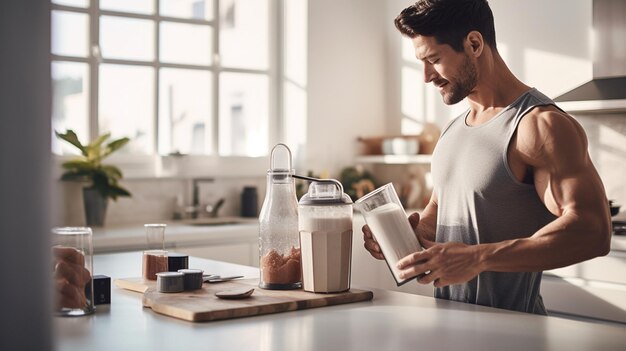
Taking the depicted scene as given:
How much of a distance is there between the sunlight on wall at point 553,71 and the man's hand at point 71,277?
11.2ft

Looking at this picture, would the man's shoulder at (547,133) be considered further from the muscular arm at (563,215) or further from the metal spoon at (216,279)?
the metal spoon at (216,279)

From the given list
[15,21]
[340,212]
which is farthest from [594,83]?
[15,21]

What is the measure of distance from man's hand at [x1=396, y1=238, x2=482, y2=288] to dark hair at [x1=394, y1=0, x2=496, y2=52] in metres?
0.64

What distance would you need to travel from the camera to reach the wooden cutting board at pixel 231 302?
163 centimetres

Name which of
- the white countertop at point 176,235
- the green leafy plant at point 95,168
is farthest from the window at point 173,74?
the white countertop at point 176,235

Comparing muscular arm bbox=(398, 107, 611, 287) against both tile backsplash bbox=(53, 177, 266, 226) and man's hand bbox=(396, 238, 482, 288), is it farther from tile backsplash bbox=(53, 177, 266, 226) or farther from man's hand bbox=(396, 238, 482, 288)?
tile backsplash bbox=(53, 177, 266, 226)

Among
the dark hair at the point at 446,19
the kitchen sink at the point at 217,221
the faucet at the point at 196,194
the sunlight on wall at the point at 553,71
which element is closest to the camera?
the dark hair at the point at 446,19

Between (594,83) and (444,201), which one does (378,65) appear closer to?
(594,83)

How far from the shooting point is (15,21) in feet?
1.26

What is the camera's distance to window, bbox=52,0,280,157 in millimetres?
4449

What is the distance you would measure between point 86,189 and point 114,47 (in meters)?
0.92

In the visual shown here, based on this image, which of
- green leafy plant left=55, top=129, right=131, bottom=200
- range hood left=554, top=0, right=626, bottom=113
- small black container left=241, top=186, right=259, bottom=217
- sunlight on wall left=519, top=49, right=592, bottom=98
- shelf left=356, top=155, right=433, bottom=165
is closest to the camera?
range hood left=554, top=0, right=626, bottom=113

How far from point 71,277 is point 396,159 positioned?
145 inches

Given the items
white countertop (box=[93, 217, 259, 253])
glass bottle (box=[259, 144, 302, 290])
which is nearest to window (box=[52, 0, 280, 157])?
white countertop (box=[93, 217, 259, 253])
